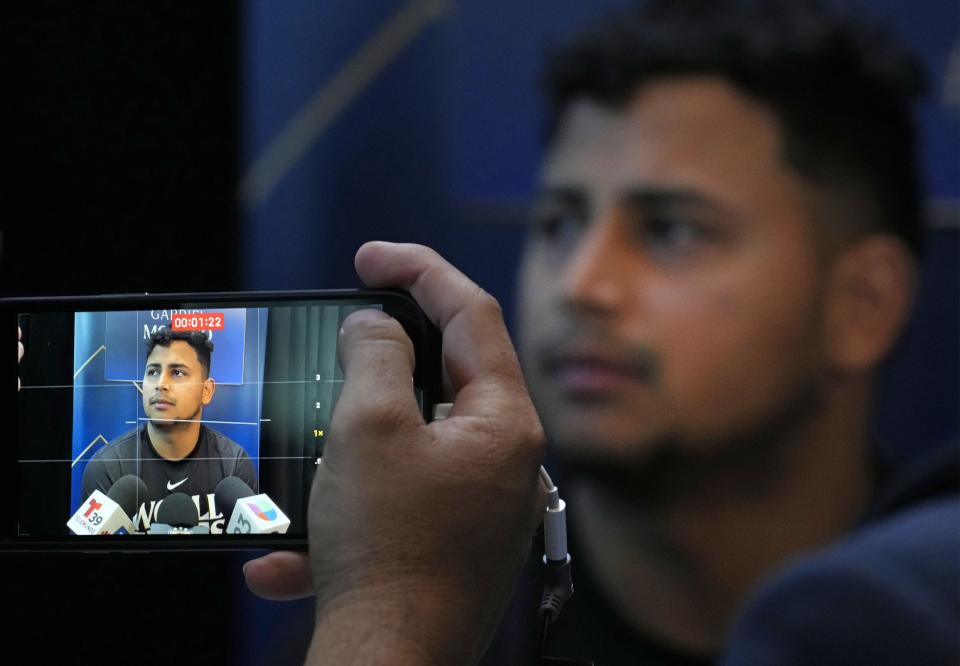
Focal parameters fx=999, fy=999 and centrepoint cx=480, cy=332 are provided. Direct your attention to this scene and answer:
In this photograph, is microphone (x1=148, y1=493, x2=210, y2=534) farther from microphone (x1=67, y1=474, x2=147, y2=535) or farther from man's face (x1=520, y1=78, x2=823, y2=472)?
man's face (x1=520, y1=78, x2=823, y2=472)

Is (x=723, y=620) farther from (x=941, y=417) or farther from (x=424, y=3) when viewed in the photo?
(x=424, y=3)

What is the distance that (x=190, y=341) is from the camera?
0.66 m

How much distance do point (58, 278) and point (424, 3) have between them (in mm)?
673

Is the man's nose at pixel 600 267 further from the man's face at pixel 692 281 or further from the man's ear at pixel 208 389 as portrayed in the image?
the man's ear at pixel 208 389

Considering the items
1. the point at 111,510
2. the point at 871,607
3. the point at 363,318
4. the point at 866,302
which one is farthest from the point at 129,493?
the point at 866,302

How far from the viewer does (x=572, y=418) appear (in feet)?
4.30

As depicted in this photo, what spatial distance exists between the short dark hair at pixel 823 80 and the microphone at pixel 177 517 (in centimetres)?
87

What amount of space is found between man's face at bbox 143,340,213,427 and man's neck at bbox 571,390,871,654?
0.76m

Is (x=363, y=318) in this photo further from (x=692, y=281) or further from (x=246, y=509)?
(x=692, y=281)

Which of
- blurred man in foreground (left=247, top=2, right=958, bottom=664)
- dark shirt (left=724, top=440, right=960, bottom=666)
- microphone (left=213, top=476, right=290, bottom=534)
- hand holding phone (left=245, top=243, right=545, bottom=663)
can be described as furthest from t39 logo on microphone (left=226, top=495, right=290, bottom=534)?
blurred man in foreground (left=247, top=2, right=958, bottom=664)

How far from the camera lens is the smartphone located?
644mm

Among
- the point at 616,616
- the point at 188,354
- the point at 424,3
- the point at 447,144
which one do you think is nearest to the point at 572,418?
the point at 616,616

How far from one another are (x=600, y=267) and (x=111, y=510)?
2.53ft

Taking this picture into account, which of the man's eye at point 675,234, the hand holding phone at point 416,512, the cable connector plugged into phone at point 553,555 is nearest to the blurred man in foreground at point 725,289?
the man's eye at point 675,234
